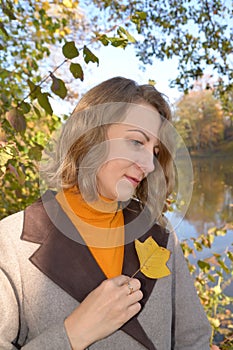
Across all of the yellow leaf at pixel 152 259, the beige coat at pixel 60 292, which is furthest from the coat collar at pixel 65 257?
the yellow leaf at pixel 152 259

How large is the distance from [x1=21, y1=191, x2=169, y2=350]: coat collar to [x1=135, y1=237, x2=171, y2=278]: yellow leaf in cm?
14

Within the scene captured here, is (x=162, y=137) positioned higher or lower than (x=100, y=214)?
higher

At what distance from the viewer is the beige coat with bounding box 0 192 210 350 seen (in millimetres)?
912

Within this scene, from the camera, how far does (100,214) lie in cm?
109

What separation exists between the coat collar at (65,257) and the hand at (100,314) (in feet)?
0.46

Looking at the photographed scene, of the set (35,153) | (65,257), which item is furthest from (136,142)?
(35,153)

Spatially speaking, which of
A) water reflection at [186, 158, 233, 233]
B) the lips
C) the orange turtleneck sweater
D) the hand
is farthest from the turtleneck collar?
water reflection at [186, 158, 233, 233]

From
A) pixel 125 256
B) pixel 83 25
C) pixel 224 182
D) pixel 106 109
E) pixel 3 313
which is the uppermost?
pixel 224 182

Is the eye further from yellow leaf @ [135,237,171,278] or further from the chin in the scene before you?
yellow leaf @ [135,237,171,278]

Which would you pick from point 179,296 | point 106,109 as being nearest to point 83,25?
point 106,109

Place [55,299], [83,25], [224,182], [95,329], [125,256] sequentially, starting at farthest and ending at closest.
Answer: [224,182], [83,25], [125,256], [55,299], [95,329]

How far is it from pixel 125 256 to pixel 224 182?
783cm

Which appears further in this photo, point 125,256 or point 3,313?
point 125,256

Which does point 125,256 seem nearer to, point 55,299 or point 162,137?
point 55,299
